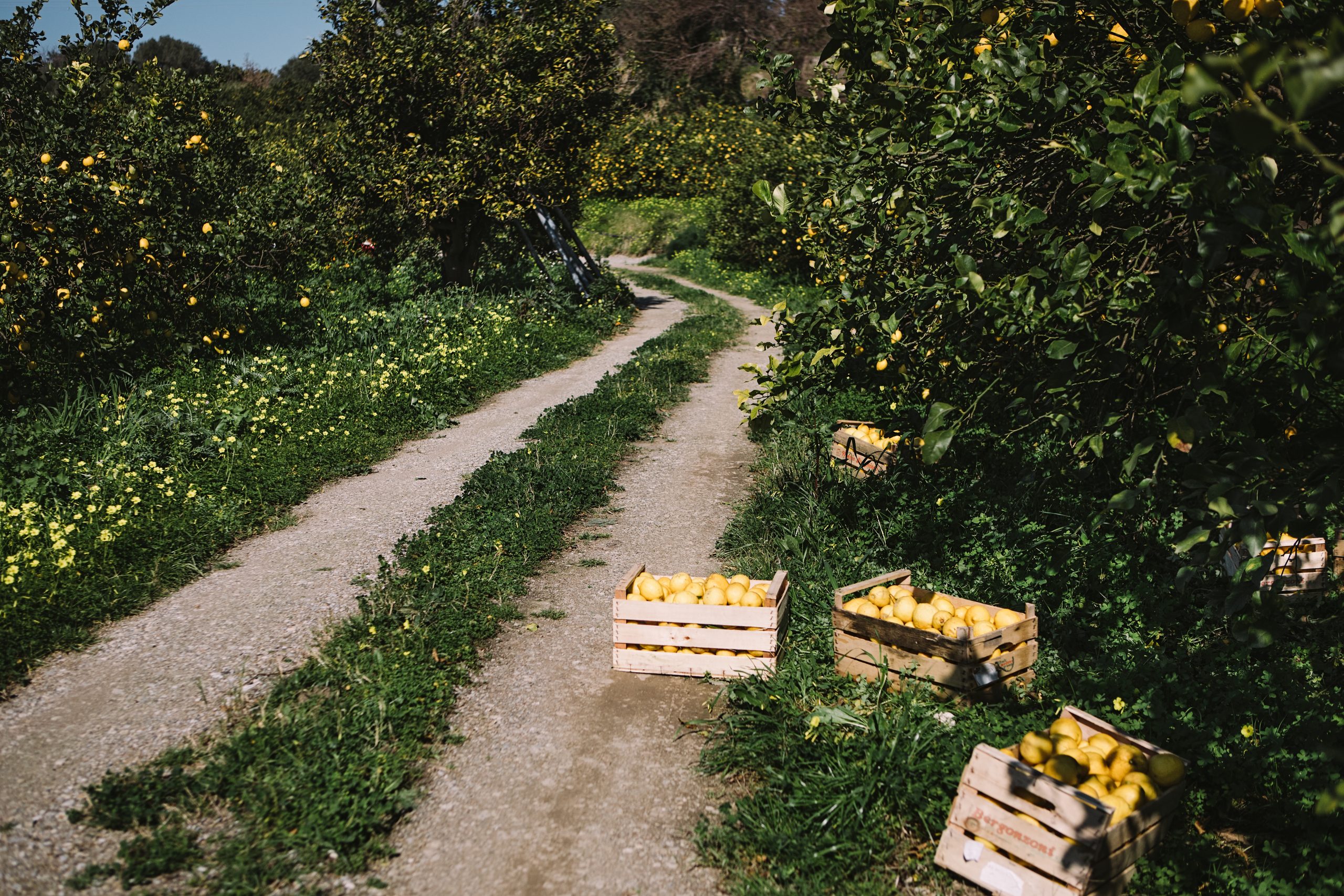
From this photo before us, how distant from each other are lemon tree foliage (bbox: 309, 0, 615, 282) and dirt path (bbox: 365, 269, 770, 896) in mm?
9544

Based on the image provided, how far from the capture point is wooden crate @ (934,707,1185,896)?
311 centimetres

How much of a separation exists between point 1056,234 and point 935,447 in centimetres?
→ 135

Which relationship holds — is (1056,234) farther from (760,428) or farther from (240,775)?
(240,775)

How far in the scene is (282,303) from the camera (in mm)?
12031

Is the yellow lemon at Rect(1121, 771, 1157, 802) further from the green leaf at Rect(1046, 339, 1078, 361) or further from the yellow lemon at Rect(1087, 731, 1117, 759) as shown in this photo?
the green leaf at Rect(1046, 339, 1078, 361)

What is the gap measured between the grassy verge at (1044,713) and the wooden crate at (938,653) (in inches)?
3.8

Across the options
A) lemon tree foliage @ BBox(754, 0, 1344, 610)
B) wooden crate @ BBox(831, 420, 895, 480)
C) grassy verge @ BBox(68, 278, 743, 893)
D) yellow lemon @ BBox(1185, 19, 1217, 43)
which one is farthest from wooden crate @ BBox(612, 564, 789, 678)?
yellow lemon @ BBox(1185, 19, 1217, 43)

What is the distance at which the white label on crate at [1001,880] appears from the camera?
10.6ft

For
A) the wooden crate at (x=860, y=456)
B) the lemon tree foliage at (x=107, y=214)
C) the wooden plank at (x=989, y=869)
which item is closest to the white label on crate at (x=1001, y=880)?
the wooden plank at (x=989, y=869)

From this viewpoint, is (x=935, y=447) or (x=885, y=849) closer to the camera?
(x=935, y=447)

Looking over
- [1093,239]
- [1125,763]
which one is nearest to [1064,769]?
[1125,763]

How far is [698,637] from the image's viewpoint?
15.5 ft

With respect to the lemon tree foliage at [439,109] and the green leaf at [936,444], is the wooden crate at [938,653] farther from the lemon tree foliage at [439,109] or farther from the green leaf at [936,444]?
the lemon tree foliage at [439,109]

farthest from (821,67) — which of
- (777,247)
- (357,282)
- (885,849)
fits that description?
(777,247)
